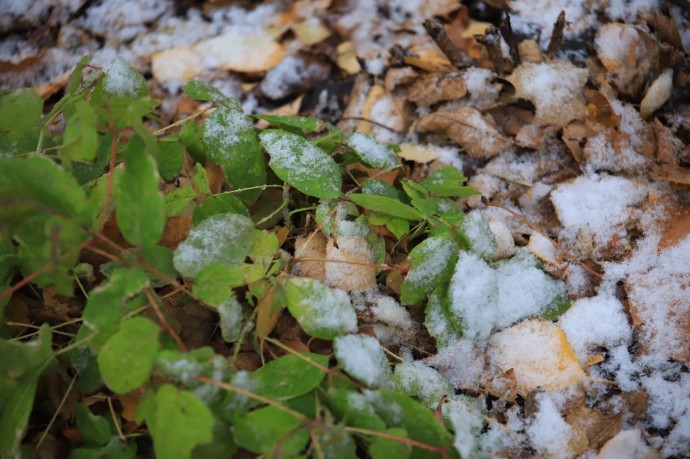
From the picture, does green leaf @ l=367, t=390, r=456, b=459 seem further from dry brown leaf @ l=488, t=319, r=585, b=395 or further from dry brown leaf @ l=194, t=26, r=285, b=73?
dry brown leaf @ l=194, t=26, r=285, b=73

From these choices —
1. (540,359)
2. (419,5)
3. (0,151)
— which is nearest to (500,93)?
(419,5)

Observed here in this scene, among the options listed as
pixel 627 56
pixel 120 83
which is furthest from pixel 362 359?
pixel 627 56

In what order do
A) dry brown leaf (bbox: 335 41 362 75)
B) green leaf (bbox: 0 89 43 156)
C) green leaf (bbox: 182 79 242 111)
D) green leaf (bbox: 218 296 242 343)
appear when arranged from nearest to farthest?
green leaf (bbox: 218 296 242 343) → green leaf (bbox: 0 89 43 156) → green leaf (bbox: 182 79 242 111) → dry brown leaf (bbox: 335 41 362 75)

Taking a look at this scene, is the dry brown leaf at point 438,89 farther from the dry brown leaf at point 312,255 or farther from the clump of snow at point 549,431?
the clump of snow at point 549,431

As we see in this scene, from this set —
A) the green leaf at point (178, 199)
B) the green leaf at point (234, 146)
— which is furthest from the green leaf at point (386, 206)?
the green leaf at point (178, 199)

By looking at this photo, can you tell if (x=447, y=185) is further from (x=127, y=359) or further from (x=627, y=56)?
(x=127, y=359)

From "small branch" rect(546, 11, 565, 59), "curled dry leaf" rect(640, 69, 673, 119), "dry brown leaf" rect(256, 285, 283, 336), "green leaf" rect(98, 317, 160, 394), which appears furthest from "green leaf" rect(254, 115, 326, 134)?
"curled dry leaf" rect(640, 69, 673, 119)

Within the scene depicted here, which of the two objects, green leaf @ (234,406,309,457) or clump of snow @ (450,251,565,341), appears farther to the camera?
clump of snow @ (450,251,565,341)
